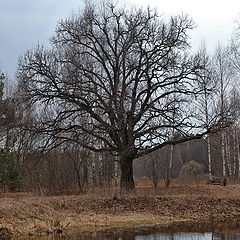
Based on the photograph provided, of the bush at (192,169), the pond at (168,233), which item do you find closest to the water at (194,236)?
the pond at (168,233)

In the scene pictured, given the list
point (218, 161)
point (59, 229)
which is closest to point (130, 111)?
point (59, 229)

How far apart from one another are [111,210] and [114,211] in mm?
186

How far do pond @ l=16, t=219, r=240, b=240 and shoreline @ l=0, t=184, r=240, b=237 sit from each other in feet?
1.46

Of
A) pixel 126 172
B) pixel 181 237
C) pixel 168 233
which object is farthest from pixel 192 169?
pixel 181 237

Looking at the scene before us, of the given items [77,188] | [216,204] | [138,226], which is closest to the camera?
[138,226]

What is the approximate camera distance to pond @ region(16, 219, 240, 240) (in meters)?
14.0

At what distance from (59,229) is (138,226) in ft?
11.5

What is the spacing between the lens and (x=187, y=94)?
944 inches

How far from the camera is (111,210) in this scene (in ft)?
64.6

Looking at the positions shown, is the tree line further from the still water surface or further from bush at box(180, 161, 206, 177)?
bush at box(180, 161, 206, 177)

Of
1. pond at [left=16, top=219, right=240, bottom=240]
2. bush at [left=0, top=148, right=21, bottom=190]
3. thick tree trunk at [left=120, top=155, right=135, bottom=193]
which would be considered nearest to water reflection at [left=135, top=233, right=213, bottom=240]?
pond at [left=16, top=219, right=240, bottom=240]

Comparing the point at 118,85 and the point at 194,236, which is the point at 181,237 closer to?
the point at 194,236

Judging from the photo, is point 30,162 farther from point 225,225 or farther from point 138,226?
point 225,225

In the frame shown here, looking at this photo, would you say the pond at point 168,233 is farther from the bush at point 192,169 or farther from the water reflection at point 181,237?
the bush at point 192,169
